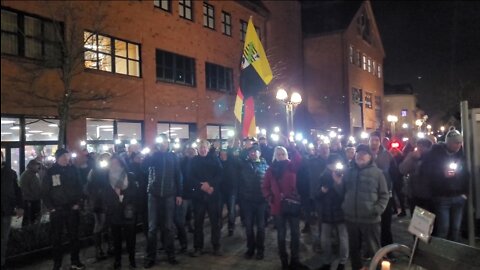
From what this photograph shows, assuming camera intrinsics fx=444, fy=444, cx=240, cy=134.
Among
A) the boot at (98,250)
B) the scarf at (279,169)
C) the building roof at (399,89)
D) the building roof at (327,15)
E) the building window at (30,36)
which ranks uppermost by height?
the building roof at (327,15)

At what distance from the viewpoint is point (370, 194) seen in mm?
6242

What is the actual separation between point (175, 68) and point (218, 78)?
348cm

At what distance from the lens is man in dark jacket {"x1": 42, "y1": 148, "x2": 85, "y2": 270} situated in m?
7.18

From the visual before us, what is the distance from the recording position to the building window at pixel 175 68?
19.5m

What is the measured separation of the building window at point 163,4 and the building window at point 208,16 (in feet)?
8.43

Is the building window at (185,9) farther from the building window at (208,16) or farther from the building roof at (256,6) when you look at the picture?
the building roof at (256,6)

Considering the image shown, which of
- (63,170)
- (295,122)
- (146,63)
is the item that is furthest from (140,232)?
(295,122)

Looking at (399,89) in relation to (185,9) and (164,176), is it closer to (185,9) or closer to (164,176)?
(185,9)

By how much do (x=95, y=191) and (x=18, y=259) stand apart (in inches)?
67.3

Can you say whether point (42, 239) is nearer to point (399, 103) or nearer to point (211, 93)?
point (211, 93)

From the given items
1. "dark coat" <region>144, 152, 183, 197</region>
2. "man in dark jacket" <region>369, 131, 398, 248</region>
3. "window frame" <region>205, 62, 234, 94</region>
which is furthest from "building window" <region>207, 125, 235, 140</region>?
"dark coat" <region>144, 152, 183, 197</region>

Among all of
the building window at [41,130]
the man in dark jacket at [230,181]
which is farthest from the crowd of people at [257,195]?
the man in dark jacket at [230,181]

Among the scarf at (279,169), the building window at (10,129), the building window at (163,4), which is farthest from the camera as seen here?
the building window at (163,4)

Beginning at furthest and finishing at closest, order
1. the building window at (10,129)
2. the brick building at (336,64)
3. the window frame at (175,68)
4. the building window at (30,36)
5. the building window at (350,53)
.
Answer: the building window at (350,53) < the brick building at (336,64) < the window frame at (175,68) < the building window at (30,36) < the building window at (10,129)
